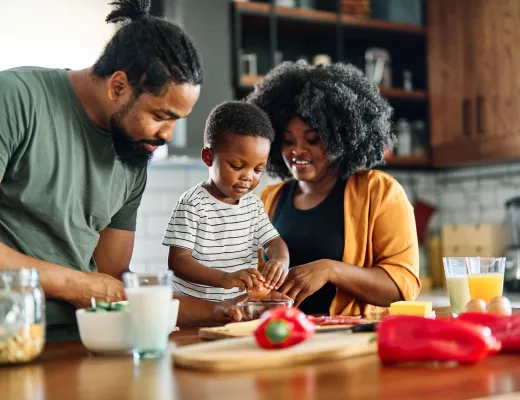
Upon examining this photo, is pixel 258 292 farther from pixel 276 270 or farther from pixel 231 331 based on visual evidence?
pixel 231 331

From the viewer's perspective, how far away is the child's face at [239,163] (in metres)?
2.02

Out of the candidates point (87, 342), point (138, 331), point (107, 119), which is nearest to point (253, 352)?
point (138, 331)

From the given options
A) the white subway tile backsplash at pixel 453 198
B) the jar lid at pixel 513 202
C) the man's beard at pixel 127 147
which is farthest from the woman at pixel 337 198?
the white subway tile backsplash at pixel 453 198

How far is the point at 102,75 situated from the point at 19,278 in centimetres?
62

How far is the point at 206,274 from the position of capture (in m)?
1.86

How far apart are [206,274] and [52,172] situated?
18.9 inches

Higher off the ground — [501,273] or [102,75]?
[102,75]

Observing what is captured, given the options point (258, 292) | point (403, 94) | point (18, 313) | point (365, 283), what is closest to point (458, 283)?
point (365, 283)

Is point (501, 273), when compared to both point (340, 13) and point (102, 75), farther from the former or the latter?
point (340, 13)

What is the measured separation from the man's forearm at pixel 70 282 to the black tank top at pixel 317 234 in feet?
2.94

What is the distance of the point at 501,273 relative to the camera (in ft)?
6.04

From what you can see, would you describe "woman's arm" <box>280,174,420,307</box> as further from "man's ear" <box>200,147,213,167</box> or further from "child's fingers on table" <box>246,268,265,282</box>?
"man's ear" <box>200,147,213,167</box>

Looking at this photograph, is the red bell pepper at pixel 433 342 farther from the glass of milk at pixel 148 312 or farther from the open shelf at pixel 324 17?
the open shelf at pixel 324 17

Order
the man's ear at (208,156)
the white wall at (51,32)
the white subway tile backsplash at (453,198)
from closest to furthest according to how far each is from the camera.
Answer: the man's ear at (208,156), the white wall at (51,32), the white subway tile backsplash at (453,198)
